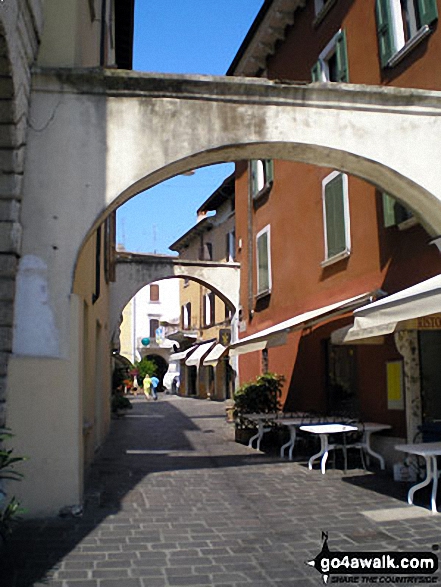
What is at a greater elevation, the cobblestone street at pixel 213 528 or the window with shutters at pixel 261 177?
the window with shutters at pixel 261 177

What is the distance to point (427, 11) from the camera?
828cm

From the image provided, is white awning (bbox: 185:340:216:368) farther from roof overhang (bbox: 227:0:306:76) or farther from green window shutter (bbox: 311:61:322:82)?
green window shutter (bbox: 311:61:322:82)

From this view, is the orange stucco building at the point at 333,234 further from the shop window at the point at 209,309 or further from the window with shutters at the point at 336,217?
the shop window at the point at 209,309

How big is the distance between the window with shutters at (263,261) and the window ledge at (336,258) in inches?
132

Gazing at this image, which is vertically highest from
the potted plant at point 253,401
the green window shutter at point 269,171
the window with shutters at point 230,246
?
the window with shutters at point 230,246

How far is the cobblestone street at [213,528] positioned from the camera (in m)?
4.16

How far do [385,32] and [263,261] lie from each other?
6.75 meters

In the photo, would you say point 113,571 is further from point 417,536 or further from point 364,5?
point 364,5

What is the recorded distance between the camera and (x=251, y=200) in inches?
628

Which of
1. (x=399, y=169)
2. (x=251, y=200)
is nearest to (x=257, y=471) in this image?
(x=399, y=169)

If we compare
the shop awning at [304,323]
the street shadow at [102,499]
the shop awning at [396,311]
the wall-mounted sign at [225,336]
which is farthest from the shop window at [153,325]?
the shop awning at [396,311]

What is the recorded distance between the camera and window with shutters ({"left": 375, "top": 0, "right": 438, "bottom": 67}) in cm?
859

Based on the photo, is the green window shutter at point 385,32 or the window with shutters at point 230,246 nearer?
the green window shutter at point 385,32

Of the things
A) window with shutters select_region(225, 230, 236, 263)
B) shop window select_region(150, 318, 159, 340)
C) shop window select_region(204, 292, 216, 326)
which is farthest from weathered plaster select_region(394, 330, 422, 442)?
shop window select_region(150, 318, 159, 340)
